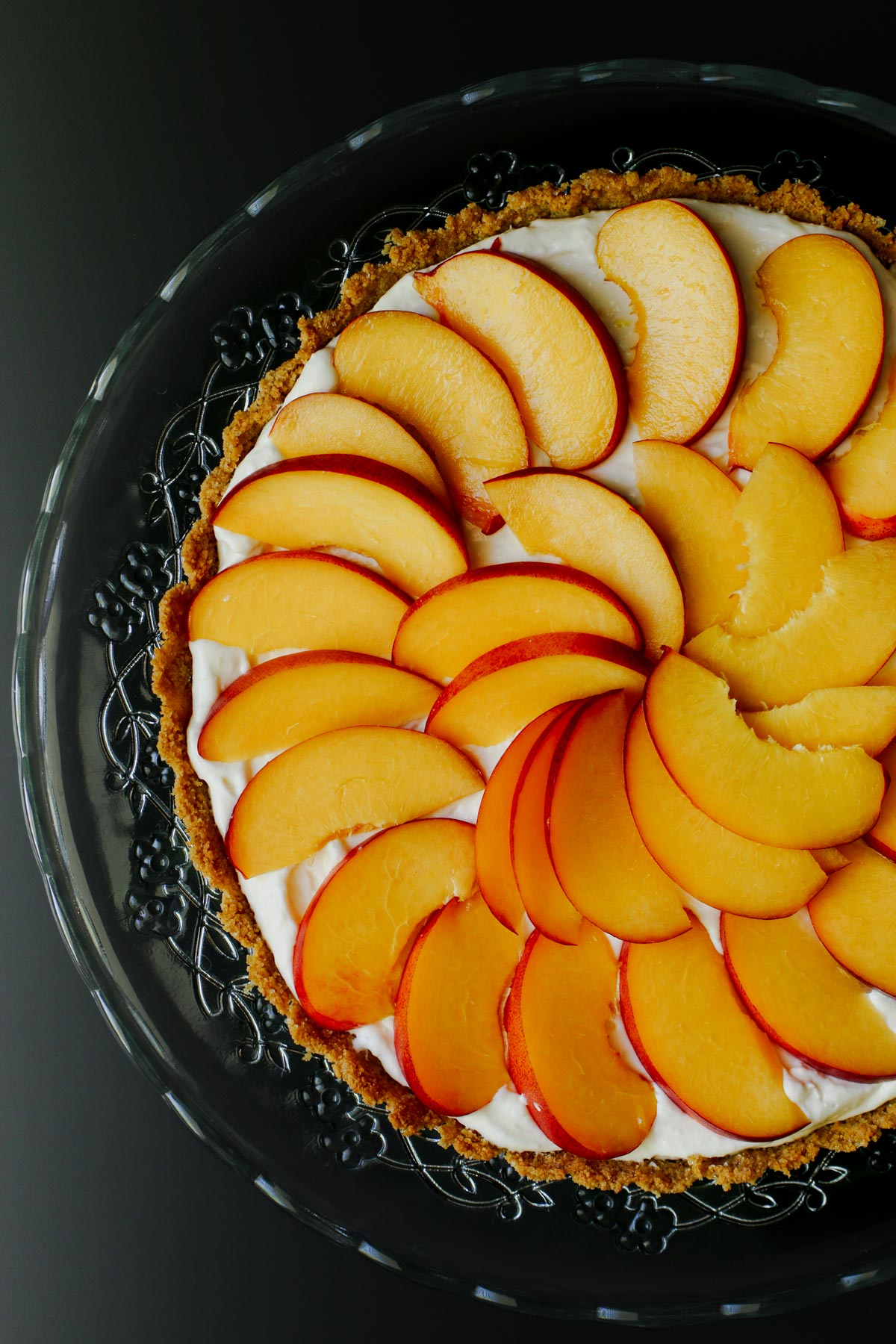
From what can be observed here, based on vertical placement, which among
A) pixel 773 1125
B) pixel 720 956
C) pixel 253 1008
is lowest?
pixel 773 1125

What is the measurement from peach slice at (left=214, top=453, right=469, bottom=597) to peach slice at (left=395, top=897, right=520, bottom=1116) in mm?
797

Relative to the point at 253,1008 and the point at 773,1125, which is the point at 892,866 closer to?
the point at 773,1125

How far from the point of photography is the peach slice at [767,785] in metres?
2.07

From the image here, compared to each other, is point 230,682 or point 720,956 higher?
point 230,682

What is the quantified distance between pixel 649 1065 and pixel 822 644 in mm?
1020

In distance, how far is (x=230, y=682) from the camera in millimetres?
2416

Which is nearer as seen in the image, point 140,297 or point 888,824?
point 888,824

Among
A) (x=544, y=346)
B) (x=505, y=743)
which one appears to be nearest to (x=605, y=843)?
(x=505, y=743)

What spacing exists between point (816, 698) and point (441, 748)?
843mm

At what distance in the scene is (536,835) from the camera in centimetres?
213

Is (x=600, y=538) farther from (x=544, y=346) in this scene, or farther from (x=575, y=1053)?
(x=575, y=1053)

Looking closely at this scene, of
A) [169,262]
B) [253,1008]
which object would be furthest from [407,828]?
[169,262]

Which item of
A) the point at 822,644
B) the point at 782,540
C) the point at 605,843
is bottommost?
the point at 605,843

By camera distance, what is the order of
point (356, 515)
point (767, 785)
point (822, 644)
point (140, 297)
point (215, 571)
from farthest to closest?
point (140, 297) < point (215, 571) < point (356, 515) < point (822, 644) < point (767, 785)
